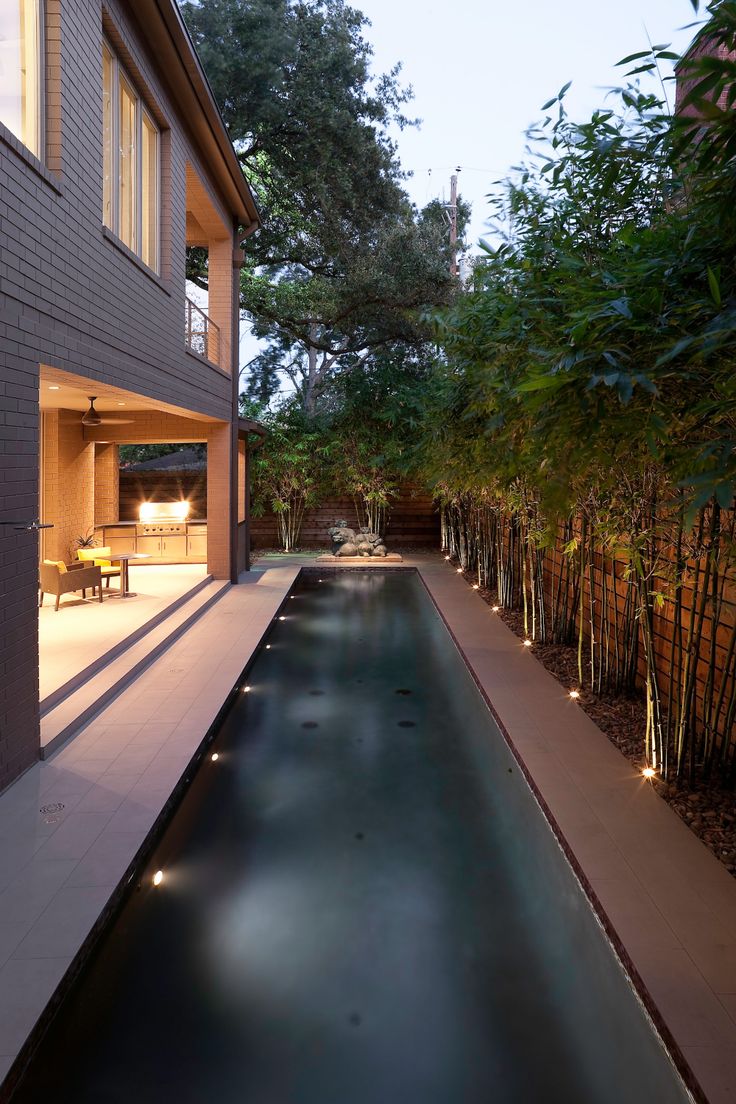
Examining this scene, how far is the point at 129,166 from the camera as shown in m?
6.26

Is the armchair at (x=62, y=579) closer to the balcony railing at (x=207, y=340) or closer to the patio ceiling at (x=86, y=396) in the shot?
the patio ceiling at (x=86, y=396)

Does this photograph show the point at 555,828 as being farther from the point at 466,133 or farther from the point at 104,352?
the point at 466,133

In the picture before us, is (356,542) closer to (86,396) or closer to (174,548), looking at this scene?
(174,548)

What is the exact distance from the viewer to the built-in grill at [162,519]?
12.6m

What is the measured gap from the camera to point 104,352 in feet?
16.9

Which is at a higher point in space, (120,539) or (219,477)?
(219,477)

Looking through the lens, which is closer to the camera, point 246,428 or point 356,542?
point 246,428


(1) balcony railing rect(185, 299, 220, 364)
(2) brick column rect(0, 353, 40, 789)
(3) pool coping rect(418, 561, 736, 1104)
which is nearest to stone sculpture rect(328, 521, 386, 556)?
(1) balcony railing rect(185, 299, 220, 364)

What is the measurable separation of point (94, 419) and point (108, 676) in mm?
3249

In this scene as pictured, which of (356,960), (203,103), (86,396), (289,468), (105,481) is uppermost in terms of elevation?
(203,103)

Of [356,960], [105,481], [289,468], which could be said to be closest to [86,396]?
[105,481]

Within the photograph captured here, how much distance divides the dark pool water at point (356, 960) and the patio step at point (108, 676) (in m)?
0.89

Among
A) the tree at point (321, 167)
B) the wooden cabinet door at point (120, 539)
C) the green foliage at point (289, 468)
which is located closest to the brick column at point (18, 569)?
the wooden cabinet door at point (120, 539)

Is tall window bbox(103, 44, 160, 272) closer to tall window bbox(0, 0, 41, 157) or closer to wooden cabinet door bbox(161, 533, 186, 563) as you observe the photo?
tall window bbox(0, 0, 41, 157)
